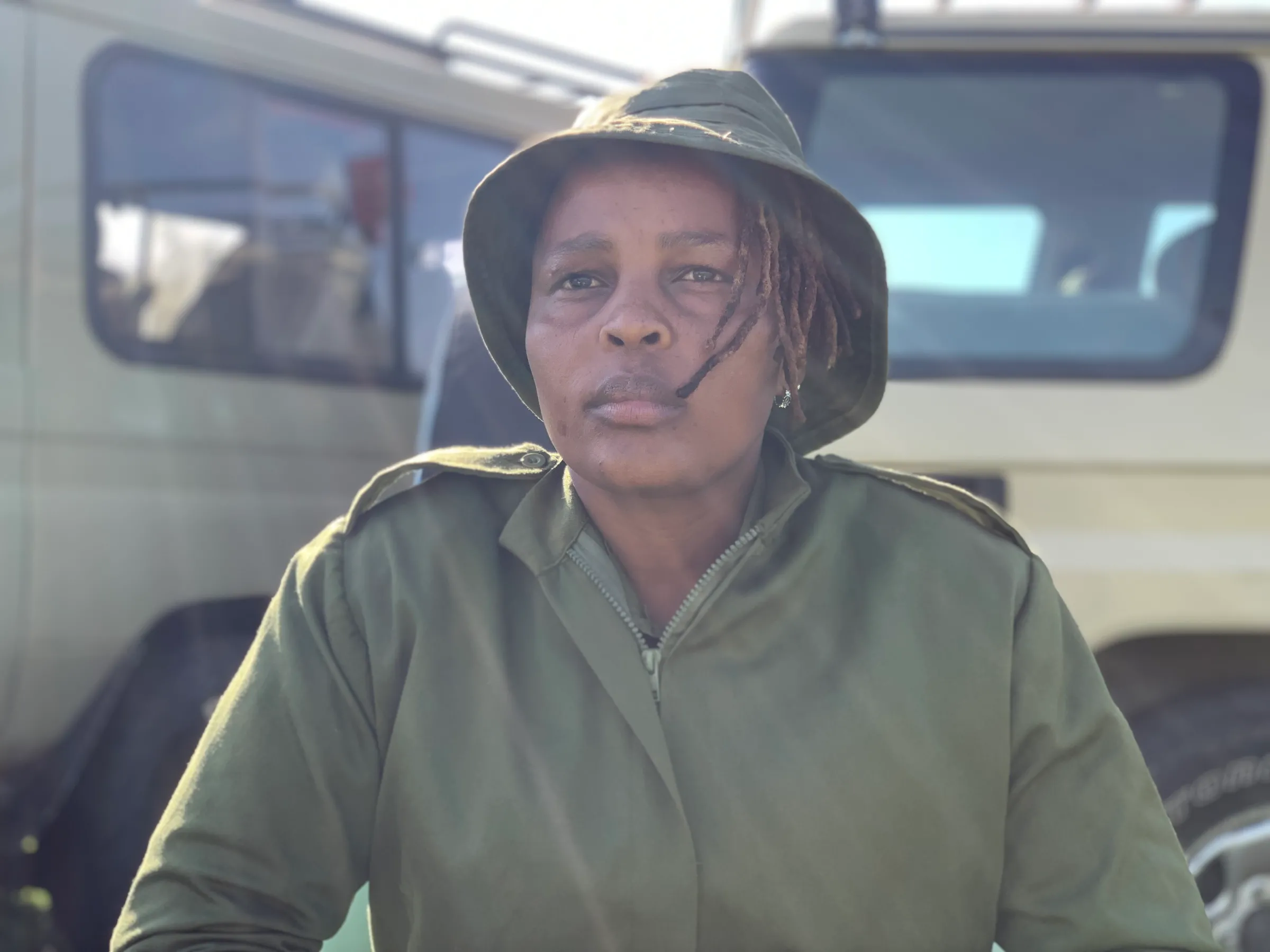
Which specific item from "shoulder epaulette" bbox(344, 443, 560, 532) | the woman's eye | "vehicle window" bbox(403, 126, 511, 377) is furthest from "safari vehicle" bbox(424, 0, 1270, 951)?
"vehicle window" bbox(403, 126, 511, 377)

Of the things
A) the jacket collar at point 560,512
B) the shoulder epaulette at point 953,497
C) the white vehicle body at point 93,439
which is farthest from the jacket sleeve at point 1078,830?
the white vehicle body at point 93,439

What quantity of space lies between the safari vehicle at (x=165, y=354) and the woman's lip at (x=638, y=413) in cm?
130

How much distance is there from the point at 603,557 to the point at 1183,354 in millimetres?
1403

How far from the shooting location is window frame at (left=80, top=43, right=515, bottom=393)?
2936 mm

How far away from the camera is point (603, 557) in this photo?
1355 mm

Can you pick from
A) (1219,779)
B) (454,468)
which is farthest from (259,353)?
(1219,779)

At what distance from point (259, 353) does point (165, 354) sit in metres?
0.28

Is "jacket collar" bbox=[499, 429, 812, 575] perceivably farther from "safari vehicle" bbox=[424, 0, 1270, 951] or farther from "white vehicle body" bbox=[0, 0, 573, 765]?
"white vehicle body" bbox=[0, 0, 573, 765]

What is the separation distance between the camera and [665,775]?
1188 millimetres

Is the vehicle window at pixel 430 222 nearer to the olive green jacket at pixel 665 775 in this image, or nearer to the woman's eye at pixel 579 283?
the woman's eye at pixel 579 283

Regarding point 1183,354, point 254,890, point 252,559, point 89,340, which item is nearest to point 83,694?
point 252,559

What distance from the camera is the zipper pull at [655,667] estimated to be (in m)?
1.25

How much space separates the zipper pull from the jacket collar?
5.8 inches

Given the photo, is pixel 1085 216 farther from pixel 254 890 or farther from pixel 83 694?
pixel 83 694
